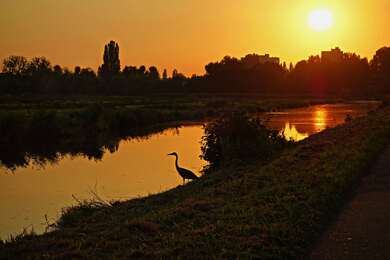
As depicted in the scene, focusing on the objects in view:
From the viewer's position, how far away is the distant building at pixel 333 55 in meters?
152

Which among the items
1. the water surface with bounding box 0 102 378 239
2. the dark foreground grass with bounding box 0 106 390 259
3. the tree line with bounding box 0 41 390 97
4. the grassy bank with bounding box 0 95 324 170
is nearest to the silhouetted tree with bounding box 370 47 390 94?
the tree line with bounding box 0 41 390 97

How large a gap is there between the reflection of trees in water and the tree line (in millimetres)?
54048

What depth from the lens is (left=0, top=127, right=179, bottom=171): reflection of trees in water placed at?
27094 mm

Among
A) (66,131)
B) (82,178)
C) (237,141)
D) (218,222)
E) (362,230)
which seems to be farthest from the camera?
(66,131)

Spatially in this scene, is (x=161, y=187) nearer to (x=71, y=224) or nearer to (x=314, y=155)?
(x=314, y=155)

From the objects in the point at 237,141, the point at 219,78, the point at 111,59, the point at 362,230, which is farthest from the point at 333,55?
the point at 362,230

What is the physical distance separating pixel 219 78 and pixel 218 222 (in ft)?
362

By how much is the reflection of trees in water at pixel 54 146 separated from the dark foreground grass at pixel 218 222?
579 inches

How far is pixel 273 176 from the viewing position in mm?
13031

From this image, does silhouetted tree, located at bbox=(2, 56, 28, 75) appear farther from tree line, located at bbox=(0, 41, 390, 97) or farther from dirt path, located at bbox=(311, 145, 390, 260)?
dirt path, located at bbox=(311, 145, 390, 260)

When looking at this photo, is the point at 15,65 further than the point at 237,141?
Yes

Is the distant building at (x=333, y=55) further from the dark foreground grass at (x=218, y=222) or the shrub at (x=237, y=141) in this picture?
the dark foreground grass at (x=218, y=222)

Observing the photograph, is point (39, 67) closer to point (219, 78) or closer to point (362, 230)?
point (219, 78)

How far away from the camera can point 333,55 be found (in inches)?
6344
